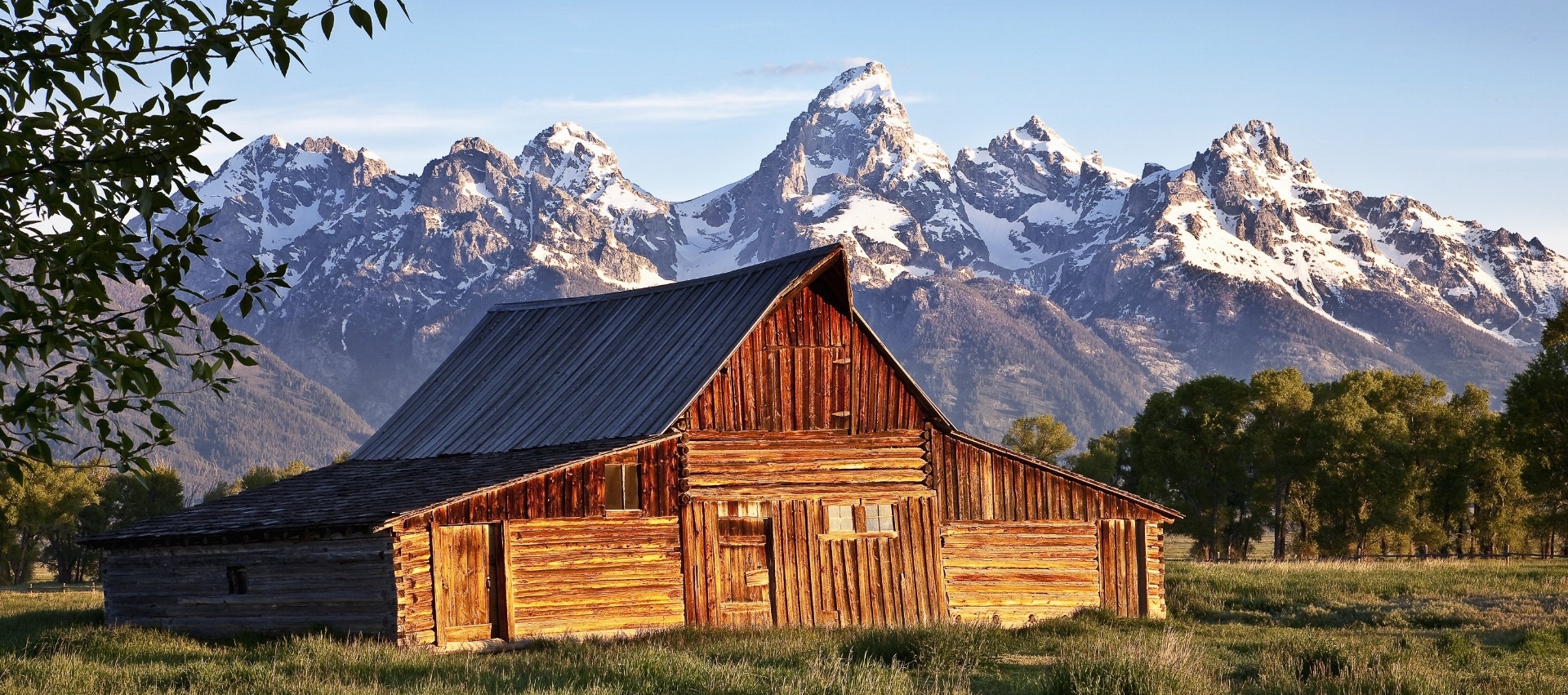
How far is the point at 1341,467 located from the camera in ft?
210

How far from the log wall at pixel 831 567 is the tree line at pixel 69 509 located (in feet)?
117

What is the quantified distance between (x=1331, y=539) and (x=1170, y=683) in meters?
54.9

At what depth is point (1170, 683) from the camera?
1650 centimetres

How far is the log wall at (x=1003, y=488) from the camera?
30.4 metres

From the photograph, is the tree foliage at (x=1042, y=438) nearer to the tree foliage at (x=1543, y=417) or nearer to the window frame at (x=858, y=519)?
the tree foliage at (x=1543, y=417)

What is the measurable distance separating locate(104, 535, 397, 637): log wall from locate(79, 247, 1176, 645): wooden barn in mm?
44

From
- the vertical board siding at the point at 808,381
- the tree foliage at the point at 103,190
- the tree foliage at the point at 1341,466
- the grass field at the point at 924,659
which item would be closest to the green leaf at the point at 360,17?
the tree foliage at the point at 103,190

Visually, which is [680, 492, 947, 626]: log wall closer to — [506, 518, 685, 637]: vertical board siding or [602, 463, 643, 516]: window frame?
[506, 518, 685, 637]: vertical board siding

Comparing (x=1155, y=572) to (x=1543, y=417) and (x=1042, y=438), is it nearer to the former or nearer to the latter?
(x=1543, y=417)

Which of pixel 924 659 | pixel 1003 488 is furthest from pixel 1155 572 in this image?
pixel 924 659

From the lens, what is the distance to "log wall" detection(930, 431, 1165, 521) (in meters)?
30.4

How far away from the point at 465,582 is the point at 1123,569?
44.5ft

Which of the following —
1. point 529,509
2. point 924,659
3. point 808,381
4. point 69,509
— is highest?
point 808,381

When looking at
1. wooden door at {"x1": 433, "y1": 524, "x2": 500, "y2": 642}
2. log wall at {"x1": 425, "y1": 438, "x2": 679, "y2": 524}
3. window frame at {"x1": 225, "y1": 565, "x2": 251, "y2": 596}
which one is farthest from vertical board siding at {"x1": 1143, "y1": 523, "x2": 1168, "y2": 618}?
window frame at {"x1": 225, "y1": 565, "x2": 251, "y2": 596}
